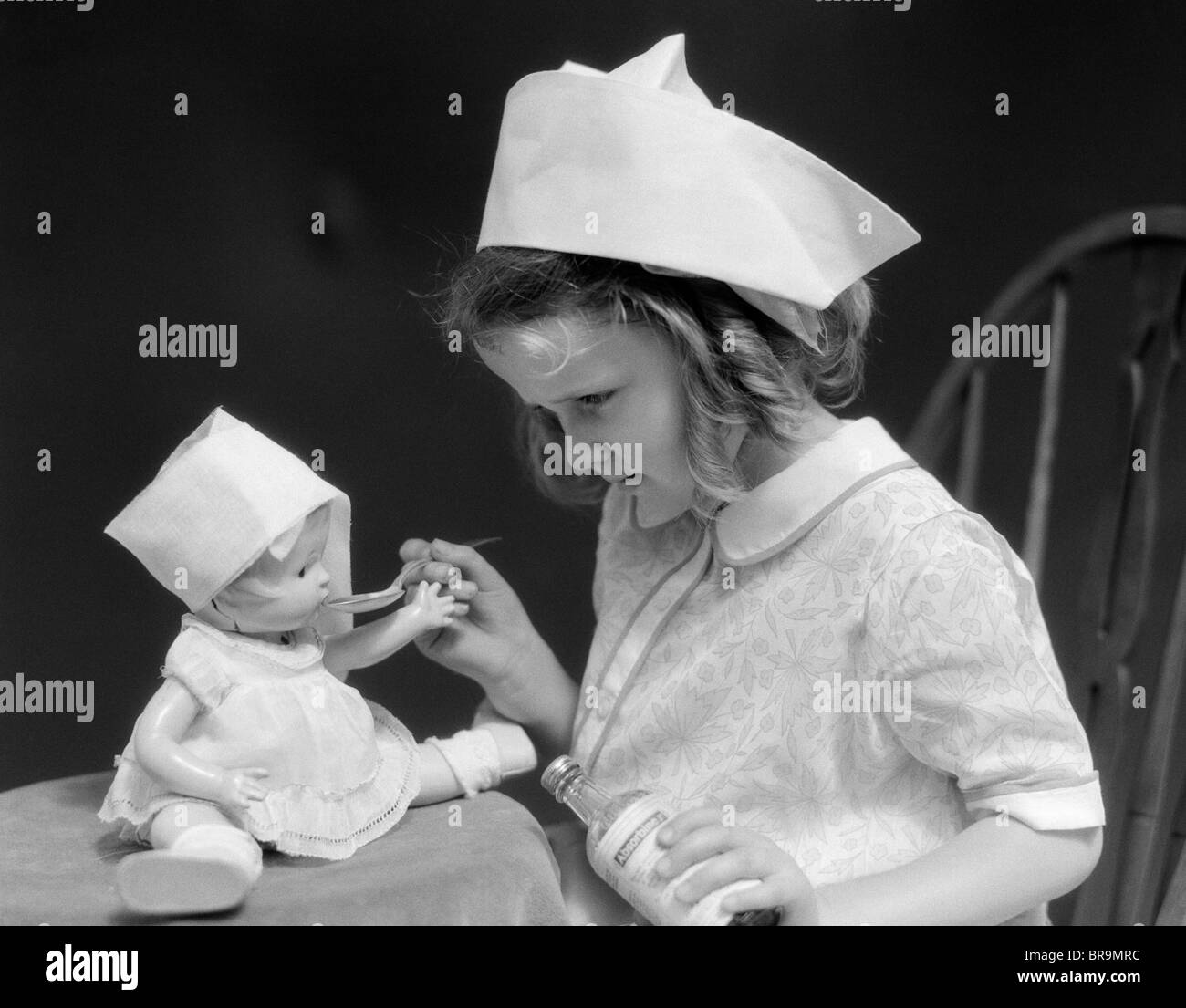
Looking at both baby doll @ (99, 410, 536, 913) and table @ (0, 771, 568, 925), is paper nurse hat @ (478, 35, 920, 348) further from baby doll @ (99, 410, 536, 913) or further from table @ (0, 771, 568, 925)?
table @ (0, 771, 568, 925)

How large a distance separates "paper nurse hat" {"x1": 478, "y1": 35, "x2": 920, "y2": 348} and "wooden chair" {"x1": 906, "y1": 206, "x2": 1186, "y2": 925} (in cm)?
32

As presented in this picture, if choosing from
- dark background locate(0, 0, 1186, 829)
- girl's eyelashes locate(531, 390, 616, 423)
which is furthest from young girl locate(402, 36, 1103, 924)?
dark background locate(0, 0, 1186, 829)

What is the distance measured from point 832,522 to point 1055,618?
0.36 meters

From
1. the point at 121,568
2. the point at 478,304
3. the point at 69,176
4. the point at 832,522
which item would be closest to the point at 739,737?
the point at 832,522

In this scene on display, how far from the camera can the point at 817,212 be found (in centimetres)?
66

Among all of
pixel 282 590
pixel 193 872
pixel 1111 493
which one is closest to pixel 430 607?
pixel 282 590

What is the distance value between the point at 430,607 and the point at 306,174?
283 millimetres

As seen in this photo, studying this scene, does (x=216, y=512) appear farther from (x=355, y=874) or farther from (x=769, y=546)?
(x=769, y=546)

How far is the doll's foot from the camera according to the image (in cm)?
55

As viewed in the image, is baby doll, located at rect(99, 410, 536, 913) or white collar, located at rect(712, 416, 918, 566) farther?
white collar, located at rect(712, 416, 918, 566)

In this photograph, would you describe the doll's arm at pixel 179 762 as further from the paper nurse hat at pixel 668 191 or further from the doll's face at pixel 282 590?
the paper nurse hat at pixel 668 191

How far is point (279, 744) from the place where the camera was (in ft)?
2.06

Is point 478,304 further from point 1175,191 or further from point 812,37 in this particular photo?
point 1175,191

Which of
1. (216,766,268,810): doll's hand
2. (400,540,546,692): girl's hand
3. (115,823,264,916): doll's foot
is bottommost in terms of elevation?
(115,823,264,916): doll's foot
